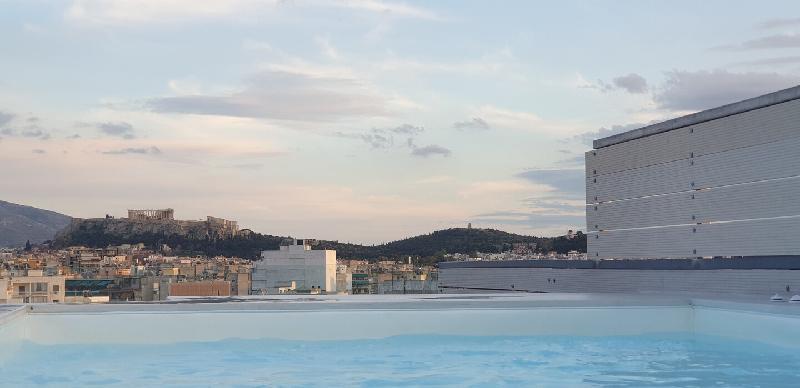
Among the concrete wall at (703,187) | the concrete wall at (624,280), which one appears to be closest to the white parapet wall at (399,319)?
the concrete wall at (624,280)

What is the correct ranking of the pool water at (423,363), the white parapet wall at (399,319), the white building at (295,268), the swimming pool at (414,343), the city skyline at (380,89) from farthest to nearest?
1. the white building at (295,268)
2. the city skyline at (380,89)
3. the white parapet wall at (399,319)
4. the swimming pool at (414,343)
5. the pool water at (423,363)

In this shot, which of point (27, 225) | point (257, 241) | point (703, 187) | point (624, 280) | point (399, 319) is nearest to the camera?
point (399, 319)

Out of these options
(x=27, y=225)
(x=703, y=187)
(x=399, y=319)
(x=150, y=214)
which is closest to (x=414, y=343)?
(x=399, y=319)

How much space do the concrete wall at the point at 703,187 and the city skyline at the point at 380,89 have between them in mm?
665

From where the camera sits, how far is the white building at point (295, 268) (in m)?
35.7

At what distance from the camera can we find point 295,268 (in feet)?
119

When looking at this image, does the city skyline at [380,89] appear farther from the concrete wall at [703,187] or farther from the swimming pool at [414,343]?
the swimming pool at [414,343]

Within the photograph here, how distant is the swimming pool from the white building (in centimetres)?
2756

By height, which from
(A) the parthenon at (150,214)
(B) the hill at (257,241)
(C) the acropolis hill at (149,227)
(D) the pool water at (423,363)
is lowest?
(D) the pool water at (423,363)

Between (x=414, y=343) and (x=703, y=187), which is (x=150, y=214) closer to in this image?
(x=703, y=187)

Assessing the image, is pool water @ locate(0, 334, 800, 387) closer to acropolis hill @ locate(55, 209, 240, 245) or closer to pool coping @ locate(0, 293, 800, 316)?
pool coping @ locate(0, 293, 800, 316)

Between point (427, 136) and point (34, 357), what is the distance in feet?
35.9

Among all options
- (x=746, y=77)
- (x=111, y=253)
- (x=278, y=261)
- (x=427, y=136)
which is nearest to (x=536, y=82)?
(x=427, y=136)

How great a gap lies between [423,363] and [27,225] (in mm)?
53967
